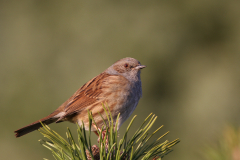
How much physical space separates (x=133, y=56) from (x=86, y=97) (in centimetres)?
465

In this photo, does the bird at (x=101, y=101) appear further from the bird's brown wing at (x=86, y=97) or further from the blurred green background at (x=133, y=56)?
the blurred green background at (x=133, y=56)

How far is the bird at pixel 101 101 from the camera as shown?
10.0 feet

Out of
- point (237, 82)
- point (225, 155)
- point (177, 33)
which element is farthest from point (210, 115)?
point (225, 155)

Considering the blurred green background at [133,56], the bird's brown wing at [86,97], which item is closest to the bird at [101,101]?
the bird's brown wing at [86,97]

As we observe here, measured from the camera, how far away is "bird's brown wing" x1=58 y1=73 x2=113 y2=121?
3174 mm

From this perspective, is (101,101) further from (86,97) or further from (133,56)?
(133,56)

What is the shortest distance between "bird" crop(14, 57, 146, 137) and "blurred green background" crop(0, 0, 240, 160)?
391 cm

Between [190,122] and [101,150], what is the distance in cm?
700

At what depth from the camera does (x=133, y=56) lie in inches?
309

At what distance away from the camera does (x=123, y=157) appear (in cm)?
185

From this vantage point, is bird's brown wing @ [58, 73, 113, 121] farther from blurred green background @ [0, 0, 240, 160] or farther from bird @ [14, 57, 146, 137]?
blurred green background @ [0, 0, 240, 160]

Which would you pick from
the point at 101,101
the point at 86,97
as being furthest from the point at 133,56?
the point at 101,101

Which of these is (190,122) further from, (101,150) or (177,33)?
(101,150)

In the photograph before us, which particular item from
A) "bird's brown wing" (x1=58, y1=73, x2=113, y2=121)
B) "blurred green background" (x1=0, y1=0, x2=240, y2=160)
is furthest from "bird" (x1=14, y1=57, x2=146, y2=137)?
"blurred green background" (x1=0, y1=0, x2=240, y2=160)
